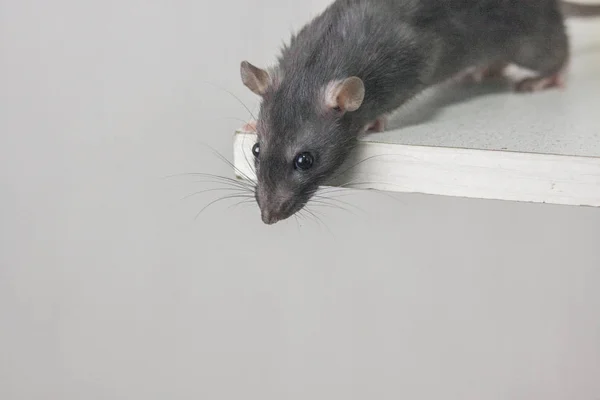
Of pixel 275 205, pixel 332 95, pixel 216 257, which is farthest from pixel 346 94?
pixel 216 257

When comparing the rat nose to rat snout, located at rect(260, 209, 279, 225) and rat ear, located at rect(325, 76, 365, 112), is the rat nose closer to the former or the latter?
rat snout, located at rect(260, 209, 279, 225)

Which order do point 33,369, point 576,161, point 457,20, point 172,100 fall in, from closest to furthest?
point 576,161, point 457,20, point 172,100, point 33,369

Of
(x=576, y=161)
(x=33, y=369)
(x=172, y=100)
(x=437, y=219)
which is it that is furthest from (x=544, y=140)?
(x=33, y=369)

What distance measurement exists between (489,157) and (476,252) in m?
0.68

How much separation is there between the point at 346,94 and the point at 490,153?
0.14 meters

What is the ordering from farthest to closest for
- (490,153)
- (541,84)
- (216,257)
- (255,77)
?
1. (216,257)
2. (541,84)
3. (255,77)
4. (490,153)

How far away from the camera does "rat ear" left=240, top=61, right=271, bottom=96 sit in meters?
0.70

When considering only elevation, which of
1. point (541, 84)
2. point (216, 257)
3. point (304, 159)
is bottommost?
point (216, 257)

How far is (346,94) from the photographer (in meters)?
0.65

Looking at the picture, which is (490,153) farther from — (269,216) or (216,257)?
(216,257)

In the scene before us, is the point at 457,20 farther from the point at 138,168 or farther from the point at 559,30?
the point at 138,168

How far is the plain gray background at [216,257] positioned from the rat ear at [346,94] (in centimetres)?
55

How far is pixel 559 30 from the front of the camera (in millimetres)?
911

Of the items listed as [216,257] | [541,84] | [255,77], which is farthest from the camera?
[216,257]
